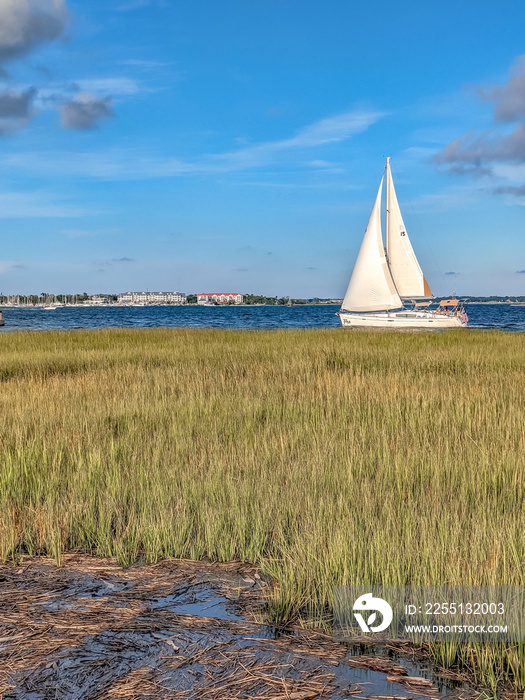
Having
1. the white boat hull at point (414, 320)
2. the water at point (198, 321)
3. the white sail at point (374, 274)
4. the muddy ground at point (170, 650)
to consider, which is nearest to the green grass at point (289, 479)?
the muddy ground at point (170, 650)

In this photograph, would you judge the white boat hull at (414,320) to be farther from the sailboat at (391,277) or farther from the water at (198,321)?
the water at (198,321)

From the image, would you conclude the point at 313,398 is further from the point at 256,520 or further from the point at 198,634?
the point at 198,634

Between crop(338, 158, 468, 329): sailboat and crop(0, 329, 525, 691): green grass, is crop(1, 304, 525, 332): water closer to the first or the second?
crop(338, 158, 468, 329): sailboat

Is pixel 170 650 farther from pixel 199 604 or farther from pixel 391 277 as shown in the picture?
pixel 391 277

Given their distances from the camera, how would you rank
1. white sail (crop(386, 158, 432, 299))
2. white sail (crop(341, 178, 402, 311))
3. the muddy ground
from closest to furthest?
the muddy ground < white sail (crop(341, 178, 402, 311)) < white sail (crop(386, 158, 432, 299))

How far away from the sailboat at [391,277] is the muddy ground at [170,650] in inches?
1598

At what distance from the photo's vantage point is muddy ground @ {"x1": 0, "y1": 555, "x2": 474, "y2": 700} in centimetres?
308

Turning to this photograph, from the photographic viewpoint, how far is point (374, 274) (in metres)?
44.0

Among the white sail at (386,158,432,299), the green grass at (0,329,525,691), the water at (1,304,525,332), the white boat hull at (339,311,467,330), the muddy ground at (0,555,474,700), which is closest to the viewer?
the muddy ground at (0,555,474,700)

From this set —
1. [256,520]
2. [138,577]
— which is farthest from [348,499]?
[138,577]

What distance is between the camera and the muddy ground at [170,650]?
3.08 meters

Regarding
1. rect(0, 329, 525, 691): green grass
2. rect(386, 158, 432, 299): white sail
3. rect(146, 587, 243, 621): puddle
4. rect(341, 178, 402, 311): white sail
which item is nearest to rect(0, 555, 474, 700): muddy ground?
rect(146, 587, 243, 621): puddle

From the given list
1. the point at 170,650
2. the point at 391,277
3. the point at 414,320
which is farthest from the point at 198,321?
the point at 170,650

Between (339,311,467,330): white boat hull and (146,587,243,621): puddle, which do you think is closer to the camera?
(146,587,243,621): puddle
